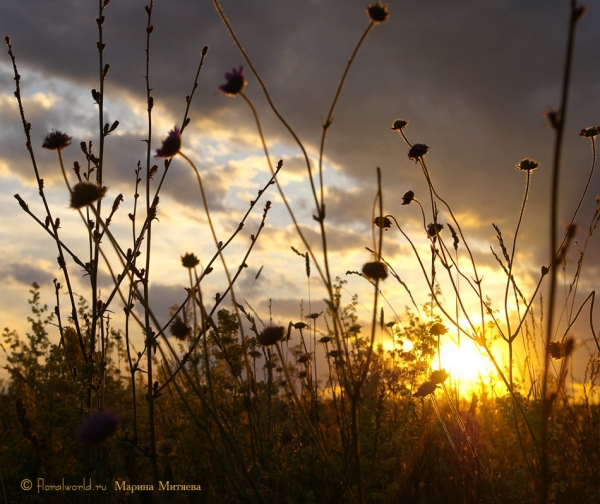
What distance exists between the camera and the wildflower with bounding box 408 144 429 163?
3482mm

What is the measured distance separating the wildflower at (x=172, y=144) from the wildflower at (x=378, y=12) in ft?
2.76

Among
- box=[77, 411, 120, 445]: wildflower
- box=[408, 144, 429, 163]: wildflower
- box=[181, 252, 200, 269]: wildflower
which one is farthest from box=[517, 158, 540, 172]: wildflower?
box=[77, 411, 120, 445]: wildflower

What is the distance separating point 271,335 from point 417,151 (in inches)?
70.5

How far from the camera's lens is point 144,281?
2.74 meters

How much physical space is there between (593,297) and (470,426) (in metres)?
1.02

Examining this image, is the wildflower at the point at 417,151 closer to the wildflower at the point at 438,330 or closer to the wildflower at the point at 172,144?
the wildflower at the point at 438,330

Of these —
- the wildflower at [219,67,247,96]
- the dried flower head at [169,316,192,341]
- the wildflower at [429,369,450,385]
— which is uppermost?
the wildflower at [219,67,247,96]

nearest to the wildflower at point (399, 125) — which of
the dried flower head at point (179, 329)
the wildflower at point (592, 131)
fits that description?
the wildflower at point (592, 131)

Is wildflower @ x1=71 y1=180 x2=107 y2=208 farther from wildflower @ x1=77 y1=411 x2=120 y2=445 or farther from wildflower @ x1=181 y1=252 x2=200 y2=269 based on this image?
wildflower @ x1=77 y1=411 x2=120 y2=445

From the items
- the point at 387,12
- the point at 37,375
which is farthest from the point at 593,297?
Result: the point at 37,375

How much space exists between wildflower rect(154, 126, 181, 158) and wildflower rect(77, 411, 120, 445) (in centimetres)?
101

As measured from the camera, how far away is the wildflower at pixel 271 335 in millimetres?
2273

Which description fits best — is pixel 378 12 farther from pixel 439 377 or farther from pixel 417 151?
pixel 439 377

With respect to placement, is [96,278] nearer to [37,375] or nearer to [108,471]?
[108,471]
